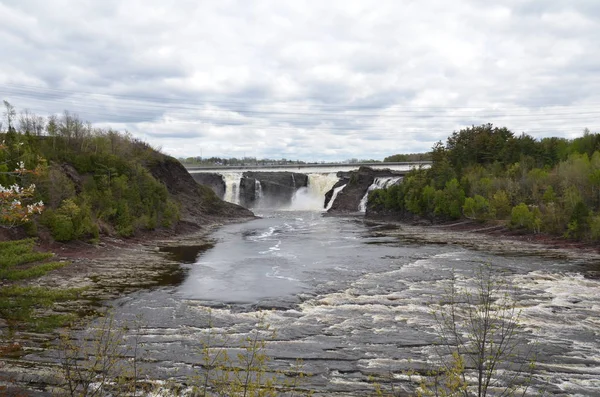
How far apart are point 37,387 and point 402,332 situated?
1128 centimetres

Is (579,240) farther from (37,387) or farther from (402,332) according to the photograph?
(37,387)

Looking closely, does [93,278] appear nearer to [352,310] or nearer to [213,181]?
[352,310]

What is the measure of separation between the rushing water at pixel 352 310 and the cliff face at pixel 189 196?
29.6 meters

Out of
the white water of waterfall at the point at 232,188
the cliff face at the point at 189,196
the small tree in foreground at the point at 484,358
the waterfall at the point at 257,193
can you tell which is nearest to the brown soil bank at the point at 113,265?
the cliff face at the point at 189,196

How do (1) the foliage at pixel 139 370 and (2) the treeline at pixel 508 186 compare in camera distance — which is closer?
(1) the foliage at pixel 139 370

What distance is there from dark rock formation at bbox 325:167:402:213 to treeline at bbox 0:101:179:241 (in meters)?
41.6

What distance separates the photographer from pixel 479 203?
191ft

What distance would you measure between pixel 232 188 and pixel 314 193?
1861 cm

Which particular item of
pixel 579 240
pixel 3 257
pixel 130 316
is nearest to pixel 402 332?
pixel 130 316

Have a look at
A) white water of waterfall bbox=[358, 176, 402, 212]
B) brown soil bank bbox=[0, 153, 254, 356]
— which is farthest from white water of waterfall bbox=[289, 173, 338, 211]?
brown soil bank bbox=[0, 153, 254, 356]

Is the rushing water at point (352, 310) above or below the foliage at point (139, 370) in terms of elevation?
below

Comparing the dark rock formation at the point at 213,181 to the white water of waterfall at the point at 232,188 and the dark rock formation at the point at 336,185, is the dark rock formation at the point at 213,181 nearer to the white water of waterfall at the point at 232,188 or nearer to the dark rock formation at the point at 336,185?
the white water of waterfall at the point at 232,188

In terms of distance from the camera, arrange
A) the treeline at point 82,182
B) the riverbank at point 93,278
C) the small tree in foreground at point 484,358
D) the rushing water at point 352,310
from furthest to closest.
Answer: the treeline at point 82,182 → the rushing water at point 352,310 → the riverbank at point 93,278 → the small tree in foreground at point 484,358

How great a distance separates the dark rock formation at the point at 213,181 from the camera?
108125mm
